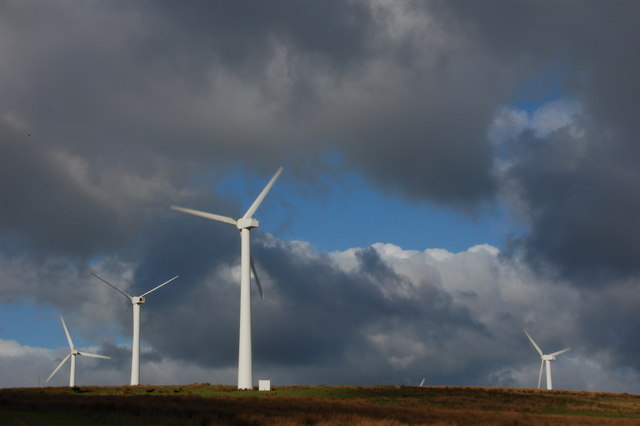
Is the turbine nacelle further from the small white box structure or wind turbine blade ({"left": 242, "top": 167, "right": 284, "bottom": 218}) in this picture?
the small white box structure

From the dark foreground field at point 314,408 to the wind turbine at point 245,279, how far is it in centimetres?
433

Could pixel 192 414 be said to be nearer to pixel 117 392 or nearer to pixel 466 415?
pixel 466 415

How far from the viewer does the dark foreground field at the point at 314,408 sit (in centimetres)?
3916

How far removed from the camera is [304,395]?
74.7 meters

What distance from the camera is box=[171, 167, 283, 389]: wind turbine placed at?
268 feet

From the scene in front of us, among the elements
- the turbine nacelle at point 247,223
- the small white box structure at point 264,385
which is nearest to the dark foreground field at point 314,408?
the small white box structure at point 264,385

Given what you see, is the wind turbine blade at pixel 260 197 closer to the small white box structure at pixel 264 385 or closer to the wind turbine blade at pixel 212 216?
the wind turbine blade at pixel 212 216

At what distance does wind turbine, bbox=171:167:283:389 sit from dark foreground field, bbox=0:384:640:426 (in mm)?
4326

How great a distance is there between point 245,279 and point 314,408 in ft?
107

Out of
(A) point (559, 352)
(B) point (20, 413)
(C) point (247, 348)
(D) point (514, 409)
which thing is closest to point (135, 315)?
(C) point (247, 348)

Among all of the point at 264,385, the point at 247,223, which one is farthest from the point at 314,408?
the point at 247,223

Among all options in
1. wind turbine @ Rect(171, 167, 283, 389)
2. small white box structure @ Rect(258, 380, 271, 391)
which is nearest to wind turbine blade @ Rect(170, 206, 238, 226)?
wind turbine @ Rect(171, 167, 283, 389)

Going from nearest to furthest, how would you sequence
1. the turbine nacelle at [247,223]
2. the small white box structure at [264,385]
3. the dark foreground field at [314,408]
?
the dark foreground field at [314,408] → the small white box structure at [264,385] → the turbine nacelle at [247,223]

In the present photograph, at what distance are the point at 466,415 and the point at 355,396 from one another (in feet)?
74.3
